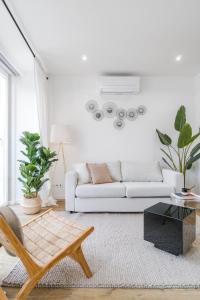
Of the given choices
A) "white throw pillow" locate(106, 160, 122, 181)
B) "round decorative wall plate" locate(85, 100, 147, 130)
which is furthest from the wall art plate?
"white throw pillow" locate(106, 160, 122, 181)

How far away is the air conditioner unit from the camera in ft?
12.4

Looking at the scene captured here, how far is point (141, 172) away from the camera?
3.55 metres

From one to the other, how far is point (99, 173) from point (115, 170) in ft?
1.38

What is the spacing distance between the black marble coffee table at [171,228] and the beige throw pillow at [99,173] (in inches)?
50.3

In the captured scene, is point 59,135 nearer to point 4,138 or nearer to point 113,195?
point 4,138

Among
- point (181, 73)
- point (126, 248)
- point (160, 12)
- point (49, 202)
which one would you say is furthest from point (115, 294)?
point (181, 73)

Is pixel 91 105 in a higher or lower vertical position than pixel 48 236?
higher

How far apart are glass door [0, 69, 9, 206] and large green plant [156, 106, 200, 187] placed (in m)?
2.91

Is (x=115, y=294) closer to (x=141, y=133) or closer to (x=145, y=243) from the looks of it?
(x=145, y=243)

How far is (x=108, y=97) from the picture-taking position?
3.98 m

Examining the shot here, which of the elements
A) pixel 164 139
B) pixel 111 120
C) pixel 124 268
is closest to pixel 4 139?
pixel 111 120

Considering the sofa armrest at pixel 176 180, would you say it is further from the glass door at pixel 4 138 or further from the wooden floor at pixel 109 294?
the glass door at pixel 4 138

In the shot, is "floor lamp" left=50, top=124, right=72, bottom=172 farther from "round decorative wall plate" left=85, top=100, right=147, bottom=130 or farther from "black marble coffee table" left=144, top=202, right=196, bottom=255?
"black marble coffee table" left=144, top=202, right=196, bottom=255

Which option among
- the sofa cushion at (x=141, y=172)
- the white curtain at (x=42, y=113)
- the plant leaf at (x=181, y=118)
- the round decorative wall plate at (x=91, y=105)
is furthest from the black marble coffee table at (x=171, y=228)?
the round decorative wall plate at (x=91, y=105)
